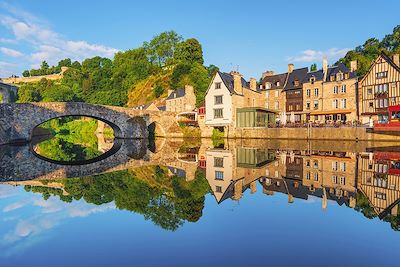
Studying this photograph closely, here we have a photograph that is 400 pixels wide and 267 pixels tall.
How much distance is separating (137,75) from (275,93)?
45.4 m

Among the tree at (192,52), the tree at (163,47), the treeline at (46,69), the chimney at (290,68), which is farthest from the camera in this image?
the treeline at (46,69)

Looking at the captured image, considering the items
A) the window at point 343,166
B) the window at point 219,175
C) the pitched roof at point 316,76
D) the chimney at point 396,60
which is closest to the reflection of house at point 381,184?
the window at point 343,166

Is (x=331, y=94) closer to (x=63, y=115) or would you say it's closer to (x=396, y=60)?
(x=396, y=60)

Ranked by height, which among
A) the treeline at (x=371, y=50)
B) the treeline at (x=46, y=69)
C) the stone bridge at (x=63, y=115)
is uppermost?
the treeline at (x=46, y=69)

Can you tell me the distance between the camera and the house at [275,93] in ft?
161

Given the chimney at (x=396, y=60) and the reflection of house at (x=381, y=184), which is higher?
the chimney at (x=396, y=60)

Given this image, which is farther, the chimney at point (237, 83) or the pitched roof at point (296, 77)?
the pitched roof at point (296, 77)

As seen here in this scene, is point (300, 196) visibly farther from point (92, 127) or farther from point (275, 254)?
point (92, 127)

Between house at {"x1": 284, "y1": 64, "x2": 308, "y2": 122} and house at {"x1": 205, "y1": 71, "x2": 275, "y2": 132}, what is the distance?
3753 millimetres

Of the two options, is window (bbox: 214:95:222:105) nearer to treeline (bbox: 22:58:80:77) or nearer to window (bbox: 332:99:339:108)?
window (bbox: 332:99:339:108)

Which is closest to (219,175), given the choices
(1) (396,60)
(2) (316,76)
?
(1) (396,60)

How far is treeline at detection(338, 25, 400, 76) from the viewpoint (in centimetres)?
5197

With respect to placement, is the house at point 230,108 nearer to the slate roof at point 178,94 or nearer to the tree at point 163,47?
the slate roof at point 178,94

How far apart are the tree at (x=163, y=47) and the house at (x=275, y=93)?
126ft
